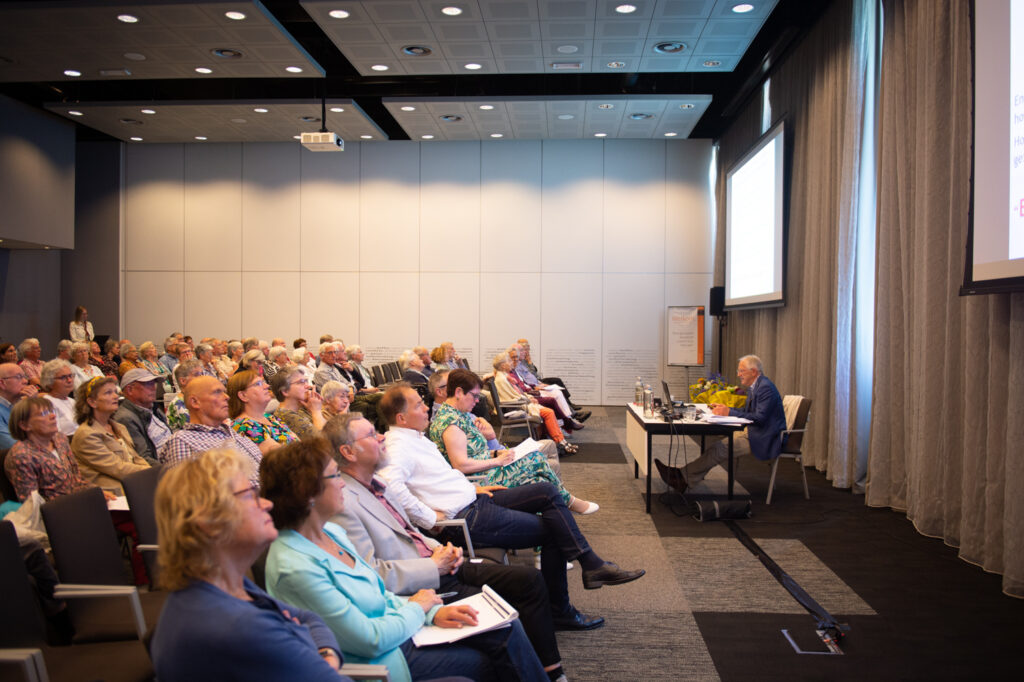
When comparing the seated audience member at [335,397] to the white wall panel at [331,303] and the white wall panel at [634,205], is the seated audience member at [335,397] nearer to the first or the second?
the white wall panel at [331,303]

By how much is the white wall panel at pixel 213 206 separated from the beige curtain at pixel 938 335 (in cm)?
1106

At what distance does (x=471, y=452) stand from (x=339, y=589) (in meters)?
2.25

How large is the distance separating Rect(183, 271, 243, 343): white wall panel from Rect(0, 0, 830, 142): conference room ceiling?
254 centimetres

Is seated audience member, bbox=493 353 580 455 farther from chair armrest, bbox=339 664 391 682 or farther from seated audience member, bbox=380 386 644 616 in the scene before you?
chair armrest, bbox=339 664 391 682

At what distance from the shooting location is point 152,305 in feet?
44.4

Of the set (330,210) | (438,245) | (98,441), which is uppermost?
(330,210)

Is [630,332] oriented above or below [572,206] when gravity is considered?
below

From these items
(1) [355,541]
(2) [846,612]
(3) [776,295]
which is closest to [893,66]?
(3) [776,295]

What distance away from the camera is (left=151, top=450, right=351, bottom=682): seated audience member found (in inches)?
53.6

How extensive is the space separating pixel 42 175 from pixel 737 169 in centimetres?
1092

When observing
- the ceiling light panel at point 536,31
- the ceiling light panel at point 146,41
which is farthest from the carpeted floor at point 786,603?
the ceiling light panel at point 146,41

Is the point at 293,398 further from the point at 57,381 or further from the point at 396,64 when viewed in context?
the point at 396,64

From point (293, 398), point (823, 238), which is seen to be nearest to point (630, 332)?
point (823, 238)

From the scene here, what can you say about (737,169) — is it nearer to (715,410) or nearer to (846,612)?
(715,410)
